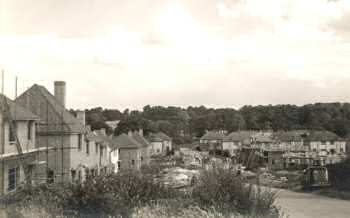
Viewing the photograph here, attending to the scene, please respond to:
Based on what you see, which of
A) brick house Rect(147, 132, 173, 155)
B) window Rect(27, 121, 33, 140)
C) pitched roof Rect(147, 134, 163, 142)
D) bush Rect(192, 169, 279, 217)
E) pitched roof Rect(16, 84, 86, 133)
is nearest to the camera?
bush Rect(192, 169, 279, 217)

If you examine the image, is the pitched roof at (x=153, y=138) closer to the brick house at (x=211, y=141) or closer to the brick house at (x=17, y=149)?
the brick house at (x=211, y=141)

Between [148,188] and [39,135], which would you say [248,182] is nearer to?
[148,188]

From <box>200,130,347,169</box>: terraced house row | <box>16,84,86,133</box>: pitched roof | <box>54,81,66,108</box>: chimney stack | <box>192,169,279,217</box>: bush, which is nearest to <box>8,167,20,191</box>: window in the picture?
<box>16,84,86,133</box>: pitched roof

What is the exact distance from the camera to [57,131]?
35688 millimetres

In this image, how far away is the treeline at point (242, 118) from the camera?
465ft

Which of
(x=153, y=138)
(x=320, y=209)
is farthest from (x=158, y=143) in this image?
(x=320, y=209)

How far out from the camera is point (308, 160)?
84875 millimetres

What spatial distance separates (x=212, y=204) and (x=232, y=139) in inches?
4322

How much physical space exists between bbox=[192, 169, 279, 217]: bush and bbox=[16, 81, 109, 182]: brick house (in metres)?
19.1

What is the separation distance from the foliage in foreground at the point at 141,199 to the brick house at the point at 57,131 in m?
17.9

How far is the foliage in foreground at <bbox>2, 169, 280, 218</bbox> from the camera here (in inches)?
567

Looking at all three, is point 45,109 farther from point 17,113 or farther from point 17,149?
point 17,149

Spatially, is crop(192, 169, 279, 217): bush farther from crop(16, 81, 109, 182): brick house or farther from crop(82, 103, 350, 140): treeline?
crop(82, 103, 350, 140): treeline

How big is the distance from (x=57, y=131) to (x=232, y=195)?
22100 mm
